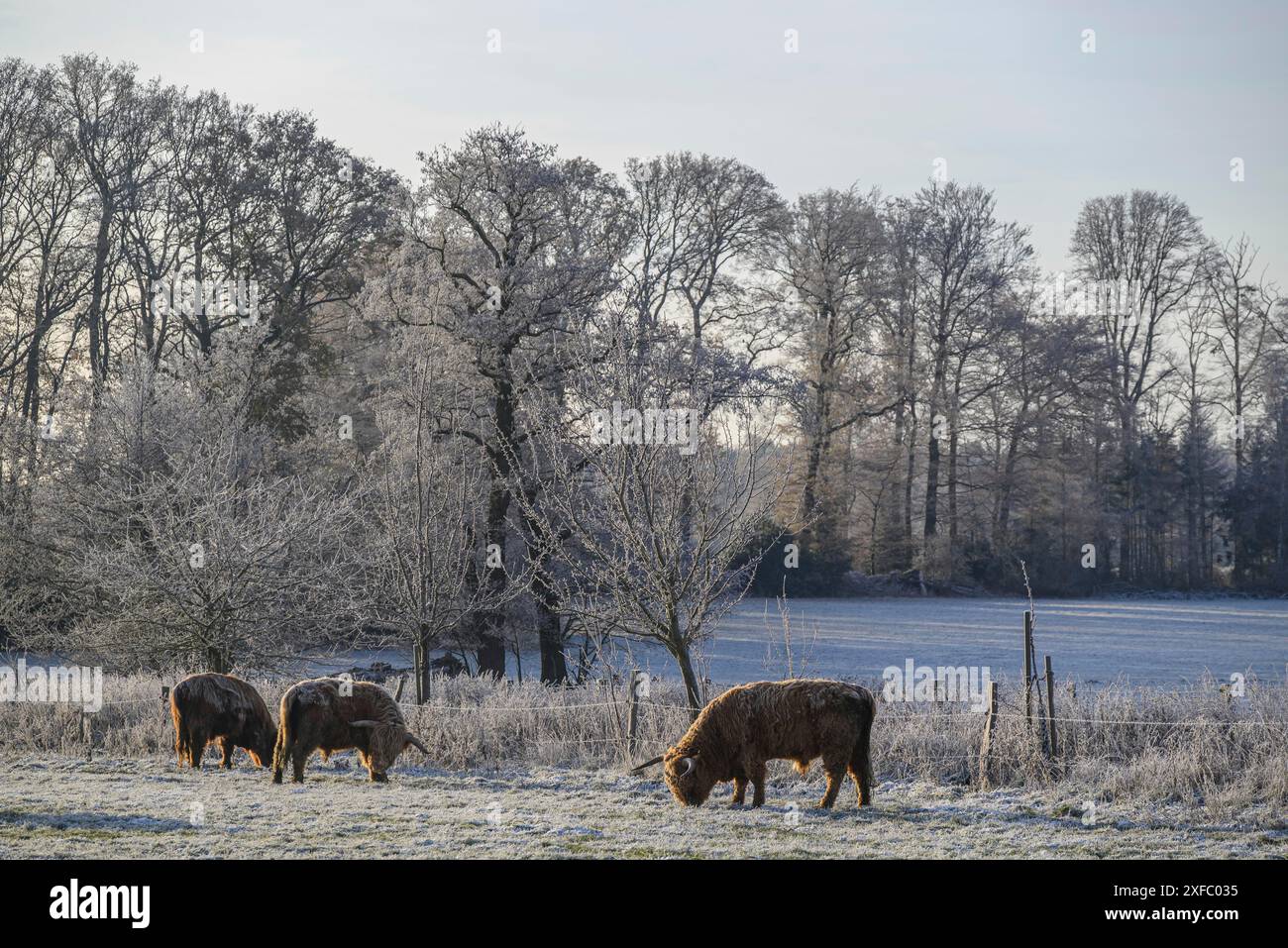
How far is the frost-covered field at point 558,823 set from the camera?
29.4 ft

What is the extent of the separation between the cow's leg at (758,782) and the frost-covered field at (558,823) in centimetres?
16

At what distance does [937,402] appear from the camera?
51.3 meters

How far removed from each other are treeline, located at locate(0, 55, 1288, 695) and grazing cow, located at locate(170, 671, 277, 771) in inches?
145

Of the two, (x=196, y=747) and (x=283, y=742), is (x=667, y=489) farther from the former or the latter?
(x=196, y=747)

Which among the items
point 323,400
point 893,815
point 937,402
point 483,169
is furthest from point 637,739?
point 937,402

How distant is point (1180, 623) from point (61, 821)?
39.7 metres

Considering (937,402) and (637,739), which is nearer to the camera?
(637,739)

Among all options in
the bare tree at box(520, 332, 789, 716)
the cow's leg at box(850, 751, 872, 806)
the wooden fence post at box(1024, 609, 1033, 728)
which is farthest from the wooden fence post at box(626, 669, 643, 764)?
the wooden fence post at box(1024, 609, 1033, 728)

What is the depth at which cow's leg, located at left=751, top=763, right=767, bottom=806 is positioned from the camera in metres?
11.2

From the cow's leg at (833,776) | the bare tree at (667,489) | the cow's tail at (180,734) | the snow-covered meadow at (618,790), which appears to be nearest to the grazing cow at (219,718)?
the cow's tail at (180,734)

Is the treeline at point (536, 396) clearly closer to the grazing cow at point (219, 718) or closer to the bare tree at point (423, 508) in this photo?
the bare tree at point (423, 508)

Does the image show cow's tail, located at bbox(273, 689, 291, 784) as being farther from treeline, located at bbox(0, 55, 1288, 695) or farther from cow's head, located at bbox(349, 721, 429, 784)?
treeline, located at bbox(0, 55, 1288, 695)
